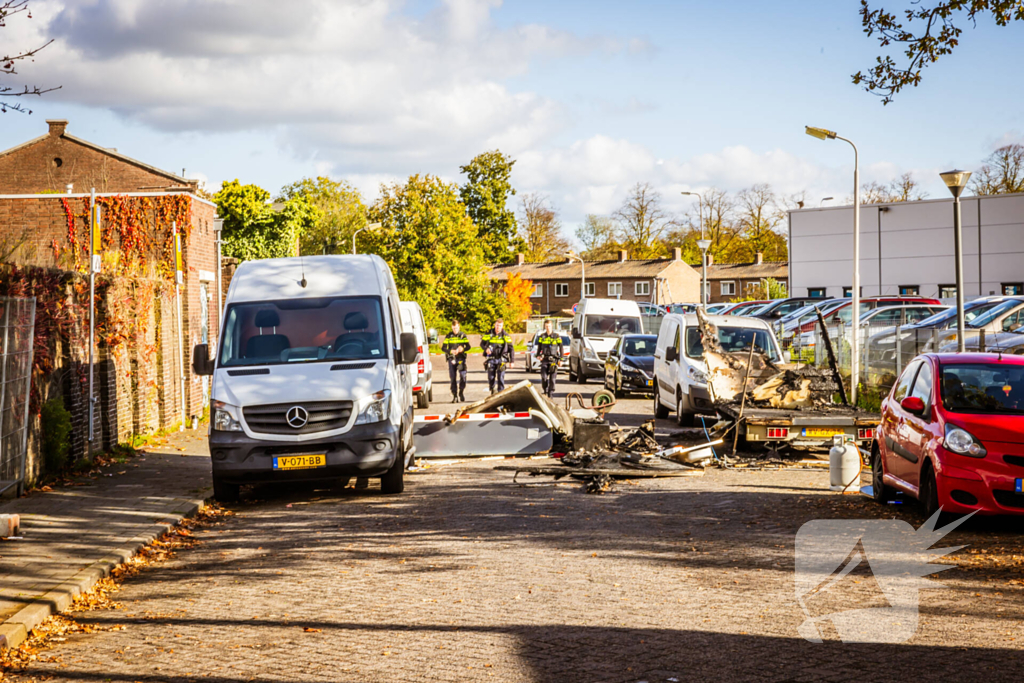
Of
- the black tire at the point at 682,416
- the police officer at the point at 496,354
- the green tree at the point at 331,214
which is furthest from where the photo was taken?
the green tree at the point at 331,214

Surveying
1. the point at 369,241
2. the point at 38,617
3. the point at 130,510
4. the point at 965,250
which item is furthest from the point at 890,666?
the point at 369,241

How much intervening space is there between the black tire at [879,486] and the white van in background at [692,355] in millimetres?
6648

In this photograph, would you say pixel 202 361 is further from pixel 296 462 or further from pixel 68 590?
pixel 68 590

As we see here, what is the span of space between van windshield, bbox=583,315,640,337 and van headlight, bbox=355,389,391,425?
71.4 feet

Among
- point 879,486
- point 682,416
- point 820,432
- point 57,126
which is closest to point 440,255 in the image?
point 57,126

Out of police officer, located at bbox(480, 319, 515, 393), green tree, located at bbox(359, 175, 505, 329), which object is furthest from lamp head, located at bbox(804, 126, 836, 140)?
green tree, located at bbox(359, 175, 505, 329)

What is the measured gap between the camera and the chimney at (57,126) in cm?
4181

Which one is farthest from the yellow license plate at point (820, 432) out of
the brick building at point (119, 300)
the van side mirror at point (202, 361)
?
the brick building at point (119, 300)

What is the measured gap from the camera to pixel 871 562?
7961 mm

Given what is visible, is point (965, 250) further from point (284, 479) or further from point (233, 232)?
point (284, 479)

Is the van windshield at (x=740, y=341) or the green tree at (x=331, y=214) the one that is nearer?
the van windshield at (x=740, y=341)

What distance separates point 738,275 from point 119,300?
85.7m

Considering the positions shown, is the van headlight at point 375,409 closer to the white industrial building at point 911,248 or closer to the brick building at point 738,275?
the white industrial building at point 911,248

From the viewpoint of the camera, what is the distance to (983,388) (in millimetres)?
9844
